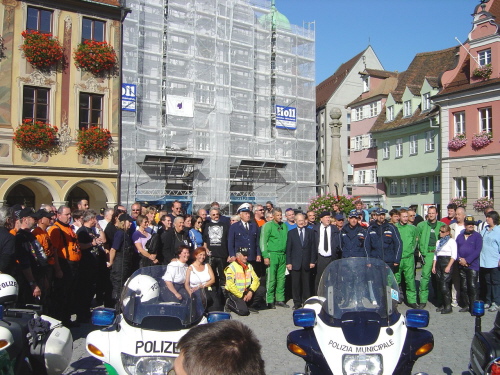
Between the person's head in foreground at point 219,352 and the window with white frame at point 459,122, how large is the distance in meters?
30.5

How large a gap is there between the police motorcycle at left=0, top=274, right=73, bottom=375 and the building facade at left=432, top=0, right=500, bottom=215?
86.5ft

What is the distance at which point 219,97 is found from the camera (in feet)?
118

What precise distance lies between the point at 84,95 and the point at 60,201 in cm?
464

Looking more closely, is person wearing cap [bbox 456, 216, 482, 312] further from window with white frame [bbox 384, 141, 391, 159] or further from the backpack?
window with white frame [bbox 384, 141, 391, 159]

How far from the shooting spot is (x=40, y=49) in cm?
2195

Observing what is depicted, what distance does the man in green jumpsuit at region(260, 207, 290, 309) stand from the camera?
11.2 m

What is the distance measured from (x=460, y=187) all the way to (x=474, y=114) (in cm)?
407

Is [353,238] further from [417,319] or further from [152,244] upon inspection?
[417,319]

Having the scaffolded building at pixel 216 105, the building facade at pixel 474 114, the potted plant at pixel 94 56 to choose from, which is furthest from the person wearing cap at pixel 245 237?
the scaffolded building at pixel 216 105

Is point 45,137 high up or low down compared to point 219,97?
down

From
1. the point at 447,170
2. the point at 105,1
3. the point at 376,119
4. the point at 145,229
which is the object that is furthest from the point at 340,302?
the point at 376,119

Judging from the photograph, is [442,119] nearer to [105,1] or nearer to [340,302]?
[105,1]

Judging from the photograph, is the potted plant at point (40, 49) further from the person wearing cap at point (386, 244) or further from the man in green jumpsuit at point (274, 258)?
the person wearing cap at point (386, 244)

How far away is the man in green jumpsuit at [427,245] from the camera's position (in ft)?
36.2
